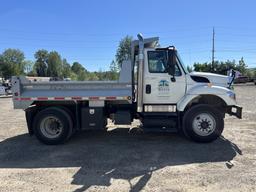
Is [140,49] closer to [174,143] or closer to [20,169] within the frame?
[174,143]

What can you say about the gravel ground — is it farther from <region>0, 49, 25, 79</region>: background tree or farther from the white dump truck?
<region>0, 49, 25, 79</region>: background tree

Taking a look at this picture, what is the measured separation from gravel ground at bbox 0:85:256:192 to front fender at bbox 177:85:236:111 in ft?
3.52

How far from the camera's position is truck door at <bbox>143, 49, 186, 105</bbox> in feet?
24.2

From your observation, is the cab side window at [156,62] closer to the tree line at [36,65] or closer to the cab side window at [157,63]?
the cab side window at [157,63]

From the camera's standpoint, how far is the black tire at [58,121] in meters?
7.39

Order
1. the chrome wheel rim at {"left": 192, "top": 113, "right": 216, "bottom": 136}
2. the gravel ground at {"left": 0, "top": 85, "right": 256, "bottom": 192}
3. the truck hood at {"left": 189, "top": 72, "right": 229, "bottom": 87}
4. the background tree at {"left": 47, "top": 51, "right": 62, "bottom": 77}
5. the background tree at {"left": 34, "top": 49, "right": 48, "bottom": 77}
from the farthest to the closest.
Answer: the background tree at {"left": 34, "top": 49, "right": 48, "bottom": 77} < the background tree at {"left": 47, "top": 51, "right": 62, "bottom": 77} < the truck hood at {"left": 189, "top": 72, "right": 229, "bottom": 87} < the chrome wheel rim at {"left": 192, "top": 113, "right": 216, "bottom": 136} < the gravel ground at {"left": 0, "top": 85, "right": 256, "bottom": 192}

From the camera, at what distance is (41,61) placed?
316 feet

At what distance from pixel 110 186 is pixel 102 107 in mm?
2994

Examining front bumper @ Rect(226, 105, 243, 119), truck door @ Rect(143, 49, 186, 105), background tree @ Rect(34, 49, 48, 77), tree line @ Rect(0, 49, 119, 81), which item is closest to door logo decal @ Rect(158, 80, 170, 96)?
truck door @ Rect(143, 49, 186, 105)

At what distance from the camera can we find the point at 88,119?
7434 millimetres

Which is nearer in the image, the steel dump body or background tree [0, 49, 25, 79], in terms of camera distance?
the steel dump body

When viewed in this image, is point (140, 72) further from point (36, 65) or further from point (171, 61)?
point (36, 65)

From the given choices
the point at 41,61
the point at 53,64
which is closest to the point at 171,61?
the point at 53,64

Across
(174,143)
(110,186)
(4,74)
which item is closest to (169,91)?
(174,143)
